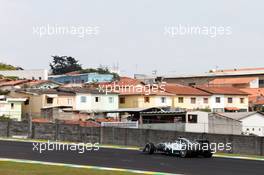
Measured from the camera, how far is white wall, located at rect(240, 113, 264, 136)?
52009 mm

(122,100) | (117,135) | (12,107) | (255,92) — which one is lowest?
(117,135)

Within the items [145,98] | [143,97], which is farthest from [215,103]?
[143,97]

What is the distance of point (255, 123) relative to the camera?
54469mm

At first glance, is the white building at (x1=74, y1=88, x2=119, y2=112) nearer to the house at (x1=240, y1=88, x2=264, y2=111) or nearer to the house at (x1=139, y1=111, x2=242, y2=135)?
the house at (x1=139, y1=111, x2=242, y2=135)

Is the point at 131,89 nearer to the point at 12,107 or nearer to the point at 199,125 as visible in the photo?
the point at 12,107

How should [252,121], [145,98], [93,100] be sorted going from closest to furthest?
[252,121] < [93,100] < [145,98]

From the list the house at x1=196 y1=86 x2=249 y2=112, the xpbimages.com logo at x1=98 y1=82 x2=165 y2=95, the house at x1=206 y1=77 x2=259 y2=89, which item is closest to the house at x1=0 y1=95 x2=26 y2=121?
the xpbimages.com logo at x1=98 y1=82 x2=165 y2=95

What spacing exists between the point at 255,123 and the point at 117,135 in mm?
18188

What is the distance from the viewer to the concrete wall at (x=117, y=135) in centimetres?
3441

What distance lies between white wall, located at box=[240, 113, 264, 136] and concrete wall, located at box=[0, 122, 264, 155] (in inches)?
578

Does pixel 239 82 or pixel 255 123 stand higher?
pixel 239 82

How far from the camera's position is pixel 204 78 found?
A: 11962 centimetres

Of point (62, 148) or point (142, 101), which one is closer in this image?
point (62, 148)

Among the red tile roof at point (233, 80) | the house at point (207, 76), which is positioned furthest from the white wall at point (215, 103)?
the house at point (207, 76)
